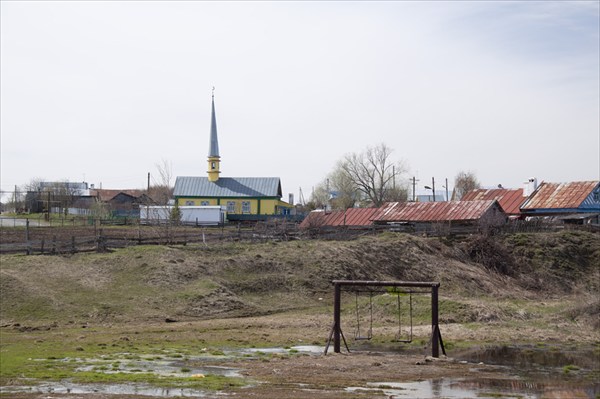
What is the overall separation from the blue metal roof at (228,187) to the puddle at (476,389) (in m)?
75.9

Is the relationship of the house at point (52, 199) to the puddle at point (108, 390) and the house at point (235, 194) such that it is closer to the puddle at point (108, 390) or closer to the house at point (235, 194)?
the house at point (235, 194)

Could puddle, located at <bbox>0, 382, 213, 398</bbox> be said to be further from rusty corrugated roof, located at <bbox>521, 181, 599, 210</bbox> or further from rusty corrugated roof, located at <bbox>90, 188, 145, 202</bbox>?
rusty corrugated roof, located at <bbox>90, 188, 145, 202</bbox>

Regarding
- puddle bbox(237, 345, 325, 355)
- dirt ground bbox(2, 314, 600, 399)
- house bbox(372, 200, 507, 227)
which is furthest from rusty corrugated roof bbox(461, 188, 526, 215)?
puddle bbox(237, 345, 325, 355)

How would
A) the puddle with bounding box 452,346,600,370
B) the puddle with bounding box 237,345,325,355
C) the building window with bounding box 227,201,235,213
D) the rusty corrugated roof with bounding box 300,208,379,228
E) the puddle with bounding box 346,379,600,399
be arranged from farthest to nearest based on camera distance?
the building window with bounding box 227,201,235,213, the rusty corrugated roof with bounding box 300,208,379,228, the puddle with bounding box 237,345,325,355, the puddle with bounding box 452,346,600,370, the puddle with bounding box 346,379,600,399

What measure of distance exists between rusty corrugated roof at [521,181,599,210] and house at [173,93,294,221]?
31944 millimetres

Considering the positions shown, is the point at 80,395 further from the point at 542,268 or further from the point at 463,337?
the point at 542,268

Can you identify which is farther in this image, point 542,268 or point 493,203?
point 493,203

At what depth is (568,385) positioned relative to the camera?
25.4 metres

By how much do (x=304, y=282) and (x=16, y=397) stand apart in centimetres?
3127

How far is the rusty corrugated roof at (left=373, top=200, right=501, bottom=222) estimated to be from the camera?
72.9m

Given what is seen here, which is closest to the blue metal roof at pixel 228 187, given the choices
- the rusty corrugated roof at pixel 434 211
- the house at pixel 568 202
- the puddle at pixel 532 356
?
the rusty corrugated roof at pixel 434 211

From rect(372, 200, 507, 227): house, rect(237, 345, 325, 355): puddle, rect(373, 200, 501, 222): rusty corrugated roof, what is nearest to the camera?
rect(237, 345, 325, 355): puddle

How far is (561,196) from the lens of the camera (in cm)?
8112

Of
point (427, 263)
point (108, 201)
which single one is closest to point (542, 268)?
point (427, 263)
